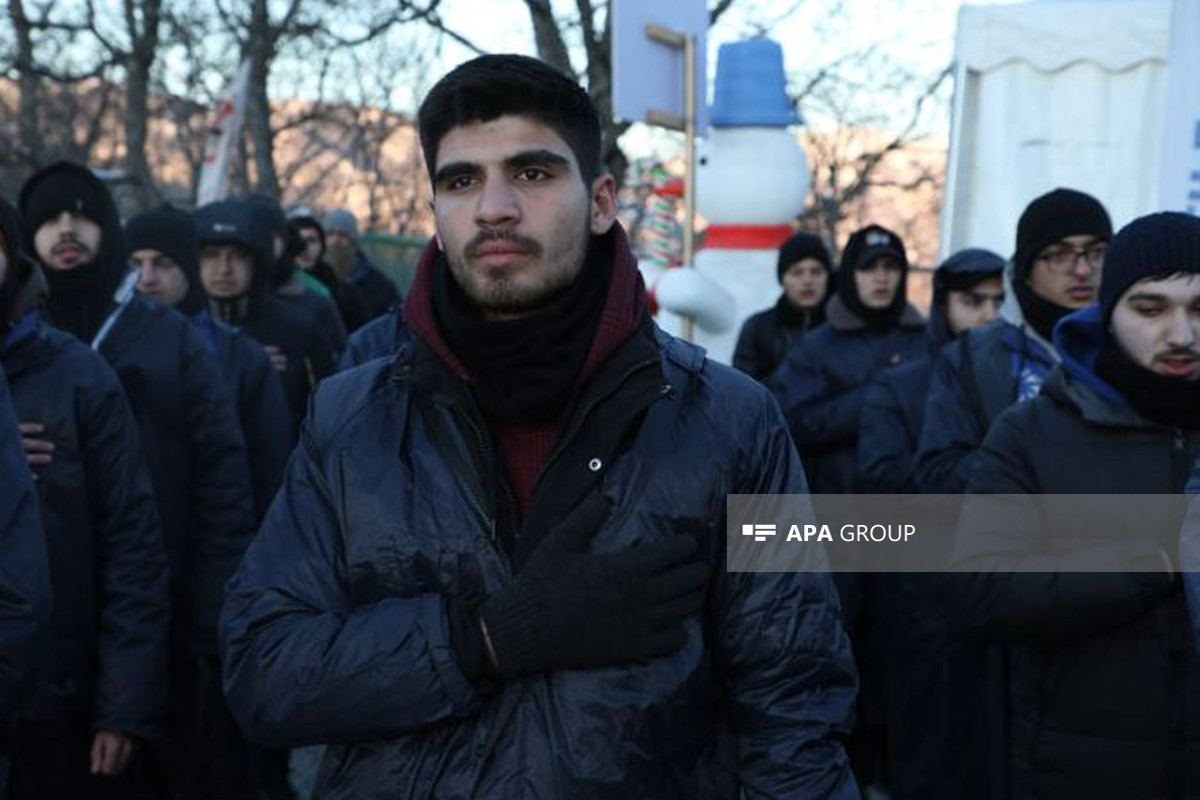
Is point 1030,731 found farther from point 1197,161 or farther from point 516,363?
point 1197,161

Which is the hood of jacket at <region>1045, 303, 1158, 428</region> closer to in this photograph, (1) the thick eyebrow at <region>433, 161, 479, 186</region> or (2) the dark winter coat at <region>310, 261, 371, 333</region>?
(1) the thick eyebrow at <region>433, 161, 479, 186</region>

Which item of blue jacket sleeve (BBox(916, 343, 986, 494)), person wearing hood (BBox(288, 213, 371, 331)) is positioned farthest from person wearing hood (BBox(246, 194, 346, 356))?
blue jacket sleeve (BBox(916, 343, 986, 494))

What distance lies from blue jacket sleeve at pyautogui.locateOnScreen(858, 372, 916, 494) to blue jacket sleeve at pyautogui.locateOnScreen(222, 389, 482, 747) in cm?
309

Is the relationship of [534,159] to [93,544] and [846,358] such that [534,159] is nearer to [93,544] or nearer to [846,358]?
[93,544]

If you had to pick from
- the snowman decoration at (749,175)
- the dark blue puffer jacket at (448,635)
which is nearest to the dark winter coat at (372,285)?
the snowman decoration at (749,175)

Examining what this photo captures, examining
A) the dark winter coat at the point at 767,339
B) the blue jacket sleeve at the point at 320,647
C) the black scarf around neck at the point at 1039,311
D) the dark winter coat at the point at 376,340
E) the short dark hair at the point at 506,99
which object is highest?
the short dark hair at the point at 506,99

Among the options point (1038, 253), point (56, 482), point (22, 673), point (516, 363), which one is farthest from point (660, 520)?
point (1038, 253)

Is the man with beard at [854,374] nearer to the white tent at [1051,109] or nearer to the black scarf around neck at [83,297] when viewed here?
the white tent at [1051,109]

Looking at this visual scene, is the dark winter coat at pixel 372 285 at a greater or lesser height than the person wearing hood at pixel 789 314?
lesser

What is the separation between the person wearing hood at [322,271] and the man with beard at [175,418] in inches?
183

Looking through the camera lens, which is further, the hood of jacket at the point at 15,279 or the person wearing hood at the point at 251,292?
the person wearing hood at the point at 251,292

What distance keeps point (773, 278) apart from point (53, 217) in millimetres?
4942

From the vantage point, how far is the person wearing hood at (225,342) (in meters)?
5.11

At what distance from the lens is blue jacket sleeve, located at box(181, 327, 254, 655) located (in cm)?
445
